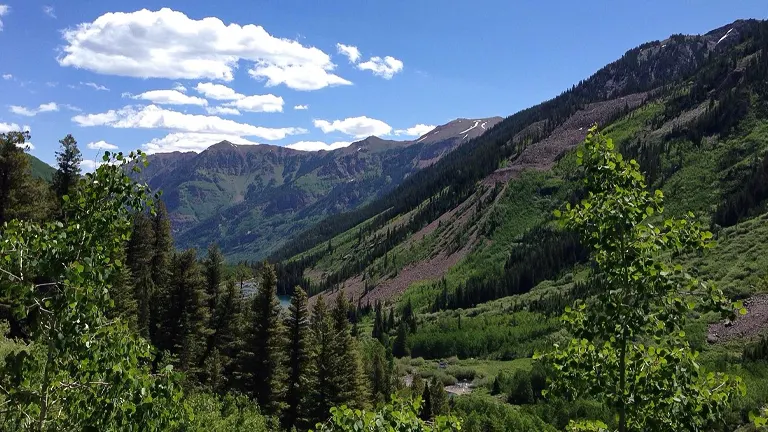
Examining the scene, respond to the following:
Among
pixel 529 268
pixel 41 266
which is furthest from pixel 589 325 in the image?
pixel 529 268

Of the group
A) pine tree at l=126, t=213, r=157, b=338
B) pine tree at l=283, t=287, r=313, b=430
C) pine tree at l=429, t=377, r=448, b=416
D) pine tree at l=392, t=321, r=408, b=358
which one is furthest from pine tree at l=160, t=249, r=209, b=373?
pine tree at l=392, t=321, r=408, b=358

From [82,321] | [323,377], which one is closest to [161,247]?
[323,377]

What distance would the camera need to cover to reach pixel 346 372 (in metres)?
43.7

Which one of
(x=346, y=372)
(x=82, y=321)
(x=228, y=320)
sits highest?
(x=82, y=321)

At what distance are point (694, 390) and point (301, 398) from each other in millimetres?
39675

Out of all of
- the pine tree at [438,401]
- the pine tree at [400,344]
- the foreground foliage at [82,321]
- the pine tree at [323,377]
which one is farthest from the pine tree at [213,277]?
the pine tree at [400,344]

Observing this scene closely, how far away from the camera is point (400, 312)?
16200cm

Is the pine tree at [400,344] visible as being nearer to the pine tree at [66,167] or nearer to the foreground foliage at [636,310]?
the pine tree at [66,167]

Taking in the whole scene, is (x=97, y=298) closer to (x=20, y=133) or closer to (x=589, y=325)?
(x=589, y=325)

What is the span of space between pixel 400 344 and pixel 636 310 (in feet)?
425

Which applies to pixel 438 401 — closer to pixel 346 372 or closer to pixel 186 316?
pixel 346 372

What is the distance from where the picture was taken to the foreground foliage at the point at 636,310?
8812 mm

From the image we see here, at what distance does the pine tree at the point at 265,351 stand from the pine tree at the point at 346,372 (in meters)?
5.37

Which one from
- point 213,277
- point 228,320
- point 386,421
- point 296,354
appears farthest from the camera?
point 213,277
